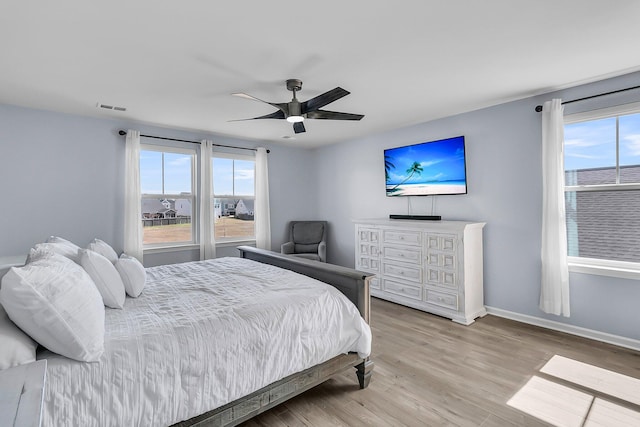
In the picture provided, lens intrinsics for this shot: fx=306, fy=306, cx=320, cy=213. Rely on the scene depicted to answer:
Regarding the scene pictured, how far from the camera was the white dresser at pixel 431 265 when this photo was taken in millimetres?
3500

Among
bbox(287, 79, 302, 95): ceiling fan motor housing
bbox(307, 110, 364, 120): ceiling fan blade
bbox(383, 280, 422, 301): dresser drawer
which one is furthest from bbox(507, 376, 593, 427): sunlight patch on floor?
bbox(287, 79, 302, 95): ceiling fan motor housing

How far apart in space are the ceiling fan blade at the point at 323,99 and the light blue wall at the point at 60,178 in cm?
269

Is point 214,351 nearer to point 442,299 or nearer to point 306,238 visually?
point 442,299

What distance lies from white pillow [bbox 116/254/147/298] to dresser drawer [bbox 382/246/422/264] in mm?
2989

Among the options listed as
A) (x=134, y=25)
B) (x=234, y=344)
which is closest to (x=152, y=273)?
(x=234, y=344)

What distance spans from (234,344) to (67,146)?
3.67m

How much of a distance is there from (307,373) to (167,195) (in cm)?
362

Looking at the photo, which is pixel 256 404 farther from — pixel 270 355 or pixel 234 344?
pixel 234 344

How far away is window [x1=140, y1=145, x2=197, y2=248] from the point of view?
4.40 metres

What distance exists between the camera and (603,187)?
2.97m

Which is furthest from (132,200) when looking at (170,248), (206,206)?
(206,206)

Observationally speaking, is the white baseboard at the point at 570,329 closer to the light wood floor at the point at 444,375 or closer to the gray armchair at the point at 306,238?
the light wood floor at the point at 444,375

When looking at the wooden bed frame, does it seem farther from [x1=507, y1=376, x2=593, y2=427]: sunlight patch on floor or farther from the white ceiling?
the white ceiling

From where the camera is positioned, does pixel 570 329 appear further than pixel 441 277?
No
